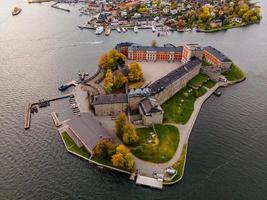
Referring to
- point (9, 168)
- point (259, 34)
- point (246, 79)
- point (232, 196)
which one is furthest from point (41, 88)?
point (259, 34)

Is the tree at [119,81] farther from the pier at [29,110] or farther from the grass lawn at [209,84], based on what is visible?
the grass lawn at [209,84]

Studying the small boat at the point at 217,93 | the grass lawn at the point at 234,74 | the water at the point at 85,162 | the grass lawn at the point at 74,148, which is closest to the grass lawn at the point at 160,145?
the water at the point at 85,162

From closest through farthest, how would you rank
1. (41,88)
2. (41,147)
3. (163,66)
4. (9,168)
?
(9,168) < (41,147) < (41,88) < (163,66)

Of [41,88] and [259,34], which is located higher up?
[259,34]

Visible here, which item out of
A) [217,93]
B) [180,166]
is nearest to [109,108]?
[180,166]

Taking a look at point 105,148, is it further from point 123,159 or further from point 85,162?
point 85,162

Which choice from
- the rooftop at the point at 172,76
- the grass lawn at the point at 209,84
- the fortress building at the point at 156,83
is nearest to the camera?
the fortress building at the point at 156,83

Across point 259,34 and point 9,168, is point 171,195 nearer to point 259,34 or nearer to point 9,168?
point 9,168
